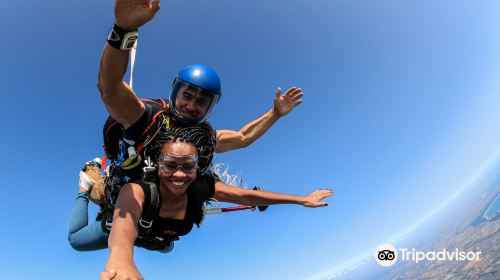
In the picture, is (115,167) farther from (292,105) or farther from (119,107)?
(292,105)

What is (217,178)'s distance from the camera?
4.37 m

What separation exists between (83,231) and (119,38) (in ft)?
12.1

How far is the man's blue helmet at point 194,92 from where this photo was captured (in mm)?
3273

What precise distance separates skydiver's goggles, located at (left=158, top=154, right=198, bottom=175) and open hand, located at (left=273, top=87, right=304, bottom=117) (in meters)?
2.48

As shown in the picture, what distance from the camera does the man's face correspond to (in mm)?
3268

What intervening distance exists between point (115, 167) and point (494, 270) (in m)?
127

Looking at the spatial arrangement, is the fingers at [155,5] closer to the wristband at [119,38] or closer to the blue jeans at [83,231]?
the wristband at [119,38]

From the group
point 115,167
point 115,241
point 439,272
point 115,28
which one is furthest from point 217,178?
point 439,272

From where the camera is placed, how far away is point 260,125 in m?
5.05

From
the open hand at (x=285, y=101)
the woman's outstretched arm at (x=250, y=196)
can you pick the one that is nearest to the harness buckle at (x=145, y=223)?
the woman's outstretched arm at (x=250, y=196)

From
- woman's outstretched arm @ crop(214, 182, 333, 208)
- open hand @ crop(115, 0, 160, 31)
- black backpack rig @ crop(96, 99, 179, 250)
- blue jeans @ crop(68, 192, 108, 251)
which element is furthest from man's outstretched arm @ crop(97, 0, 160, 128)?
blue jeans @ crop(68, 192, 108, 251)

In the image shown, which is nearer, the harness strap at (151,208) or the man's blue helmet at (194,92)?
the harness strap at (151,208)

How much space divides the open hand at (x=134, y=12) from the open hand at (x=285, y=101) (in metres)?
3.26

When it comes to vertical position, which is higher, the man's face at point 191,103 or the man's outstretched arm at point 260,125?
the man's outstretched arm at point 260,125
